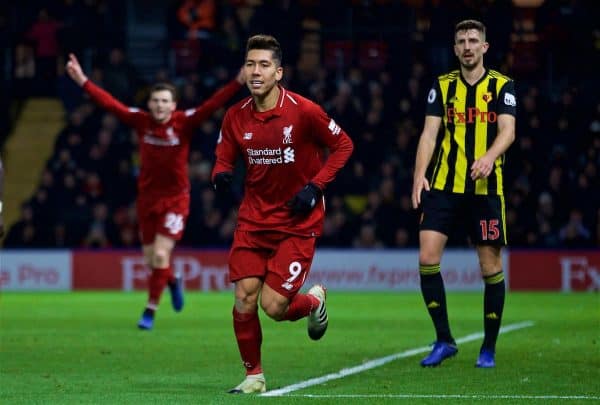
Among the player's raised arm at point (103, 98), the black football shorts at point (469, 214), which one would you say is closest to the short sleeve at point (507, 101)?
the black football shorts at point (469, 214)

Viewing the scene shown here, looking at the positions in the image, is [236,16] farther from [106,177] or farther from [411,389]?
[411,389]

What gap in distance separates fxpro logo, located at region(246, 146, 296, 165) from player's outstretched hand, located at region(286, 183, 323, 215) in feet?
0.83

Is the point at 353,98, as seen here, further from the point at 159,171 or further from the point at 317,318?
the point at 317,318

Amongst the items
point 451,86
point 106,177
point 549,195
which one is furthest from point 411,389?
point 106,177

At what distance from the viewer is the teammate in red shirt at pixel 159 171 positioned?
12789 mm

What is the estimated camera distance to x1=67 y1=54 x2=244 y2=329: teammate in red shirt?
12.8m

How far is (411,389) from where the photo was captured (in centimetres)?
769

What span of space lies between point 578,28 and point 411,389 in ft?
47.8

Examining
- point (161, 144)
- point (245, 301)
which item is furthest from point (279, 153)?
point (161, 144)

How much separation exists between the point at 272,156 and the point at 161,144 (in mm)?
5380

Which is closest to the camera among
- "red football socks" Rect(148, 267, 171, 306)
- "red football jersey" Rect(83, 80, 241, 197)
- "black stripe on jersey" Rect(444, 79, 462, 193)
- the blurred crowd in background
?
"black stripe on jersey" Rect(444, 79, 462, 193)

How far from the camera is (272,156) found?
7.75m

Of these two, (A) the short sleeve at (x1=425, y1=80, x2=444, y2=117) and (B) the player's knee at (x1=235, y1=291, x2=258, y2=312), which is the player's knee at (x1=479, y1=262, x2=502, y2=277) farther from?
→ (B) the player's knee at (x1=235, y1=291, x2=258, y2=312)

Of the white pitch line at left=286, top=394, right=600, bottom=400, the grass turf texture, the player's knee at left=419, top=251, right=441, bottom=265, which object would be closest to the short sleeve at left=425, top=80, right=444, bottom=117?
the player's knee at left=419, top=251, right=441, bottom=265
